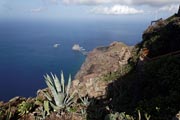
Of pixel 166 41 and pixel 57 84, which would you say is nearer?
pixel 57 84

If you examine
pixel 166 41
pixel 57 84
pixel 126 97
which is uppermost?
pixel 166 41

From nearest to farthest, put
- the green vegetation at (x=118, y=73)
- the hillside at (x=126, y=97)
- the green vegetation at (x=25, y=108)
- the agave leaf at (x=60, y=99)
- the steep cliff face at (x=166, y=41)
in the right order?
the hillside at (x=126, y=97), the agave leaf at (x=60, y=99), the green vegetation at (x=25, y=108), the steep cliff face at (x=166, y=41), the green vegetation at (x=118, y=73)

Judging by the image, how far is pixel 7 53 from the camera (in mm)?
140625

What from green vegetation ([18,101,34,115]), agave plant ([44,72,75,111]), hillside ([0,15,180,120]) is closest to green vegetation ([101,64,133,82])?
hillside ([0,15,180,120])

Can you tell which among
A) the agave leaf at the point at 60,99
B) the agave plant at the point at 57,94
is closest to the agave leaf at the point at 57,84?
the agave plant at the point at 57,94

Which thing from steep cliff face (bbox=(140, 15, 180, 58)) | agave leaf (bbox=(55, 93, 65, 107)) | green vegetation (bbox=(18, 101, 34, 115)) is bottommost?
green vegetation (bbox=(18, 101, 34, 115))

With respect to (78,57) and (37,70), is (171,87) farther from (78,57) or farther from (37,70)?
(78,57)

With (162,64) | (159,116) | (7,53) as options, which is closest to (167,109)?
(159,116)

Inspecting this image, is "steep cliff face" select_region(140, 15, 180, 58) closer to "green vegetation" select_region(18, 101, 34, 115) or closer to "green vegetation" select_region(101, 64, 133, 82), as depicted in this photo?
"green vegetation" select_region(101, 64, 133, 82)

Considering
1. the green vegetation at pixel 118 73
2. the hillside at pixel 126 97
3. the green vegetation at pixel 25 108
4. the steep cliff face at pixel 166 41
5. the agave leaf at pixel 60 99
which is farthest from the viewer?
the green vegetation at pixel 118 73

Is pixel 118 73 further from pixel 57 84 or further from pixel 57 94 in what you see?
pixel 57 94

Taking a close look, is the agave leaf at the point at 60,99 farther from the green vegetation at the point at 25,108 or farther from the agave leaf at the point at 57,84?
the green vegetation at the point at 25,108

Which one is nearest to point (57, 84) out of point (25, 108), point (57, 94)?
point (57, 94)

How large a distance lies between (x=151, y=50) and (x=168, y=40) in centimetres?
126
